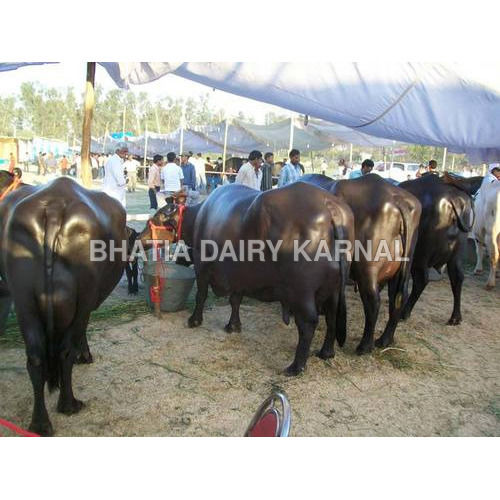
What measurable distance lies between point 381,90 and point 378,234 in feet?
4.66

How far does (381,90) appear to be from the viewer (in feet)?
14.6

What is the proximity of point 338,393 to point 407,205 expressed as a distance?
1.99 meters

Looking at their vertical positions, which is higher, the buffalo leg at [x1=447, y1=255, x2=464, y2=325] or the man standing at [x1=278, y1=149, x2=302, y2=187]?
the man standing at [x1=278, y1=149, x2=302, y2=187]

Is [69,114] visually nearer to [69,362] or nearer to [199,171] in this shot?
[199,171]

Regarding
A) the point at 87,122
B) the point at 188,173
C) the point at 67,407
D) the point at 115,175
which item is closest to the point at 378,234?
the point at 67,407

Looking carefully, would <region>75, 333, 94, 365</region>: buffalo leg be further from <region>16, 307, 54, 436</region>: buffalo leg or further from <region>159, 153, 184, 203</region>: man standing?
<region>159, 153, 184, 203</region>: man standing

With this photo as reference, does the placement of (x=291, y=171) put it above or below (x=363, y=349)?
above

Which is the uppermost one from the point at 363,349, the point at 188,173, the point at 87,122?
the point at 87,122

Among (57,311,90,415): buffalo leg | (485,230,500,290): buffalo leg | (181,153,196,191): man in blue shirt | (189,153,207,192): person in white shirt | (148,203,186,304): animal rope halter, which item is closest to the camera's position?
(57,311,90,415): buffalo leg

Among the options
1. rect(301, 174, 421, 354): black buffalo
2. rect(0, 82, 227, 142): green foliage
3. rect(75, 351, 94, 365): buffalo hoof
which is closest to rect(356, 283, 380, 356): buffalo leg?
rect(301, 174, 421, 354): black buffalo

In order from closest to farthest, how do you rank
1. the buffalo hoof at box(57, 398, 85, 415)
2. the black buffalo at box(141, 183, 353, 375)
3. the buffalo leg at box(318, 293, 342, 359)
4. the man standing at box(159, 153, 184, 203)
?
the buffalo hoof at box(57, 398, 85, 415), the black buffalo at box(141, 183, 353, 375), the buffalo leg at box(318, 293, 342, 359), the man standing at box(159, 153, 184, 203)

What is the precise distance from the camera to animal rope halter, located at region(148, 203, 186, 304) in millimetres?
5285

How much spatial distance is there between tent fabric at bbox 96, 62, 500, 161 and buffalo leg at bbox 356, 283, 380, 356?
1.84 meters

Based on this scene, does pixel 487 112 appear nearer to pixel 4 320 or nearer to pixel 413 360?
pixel 413 360
